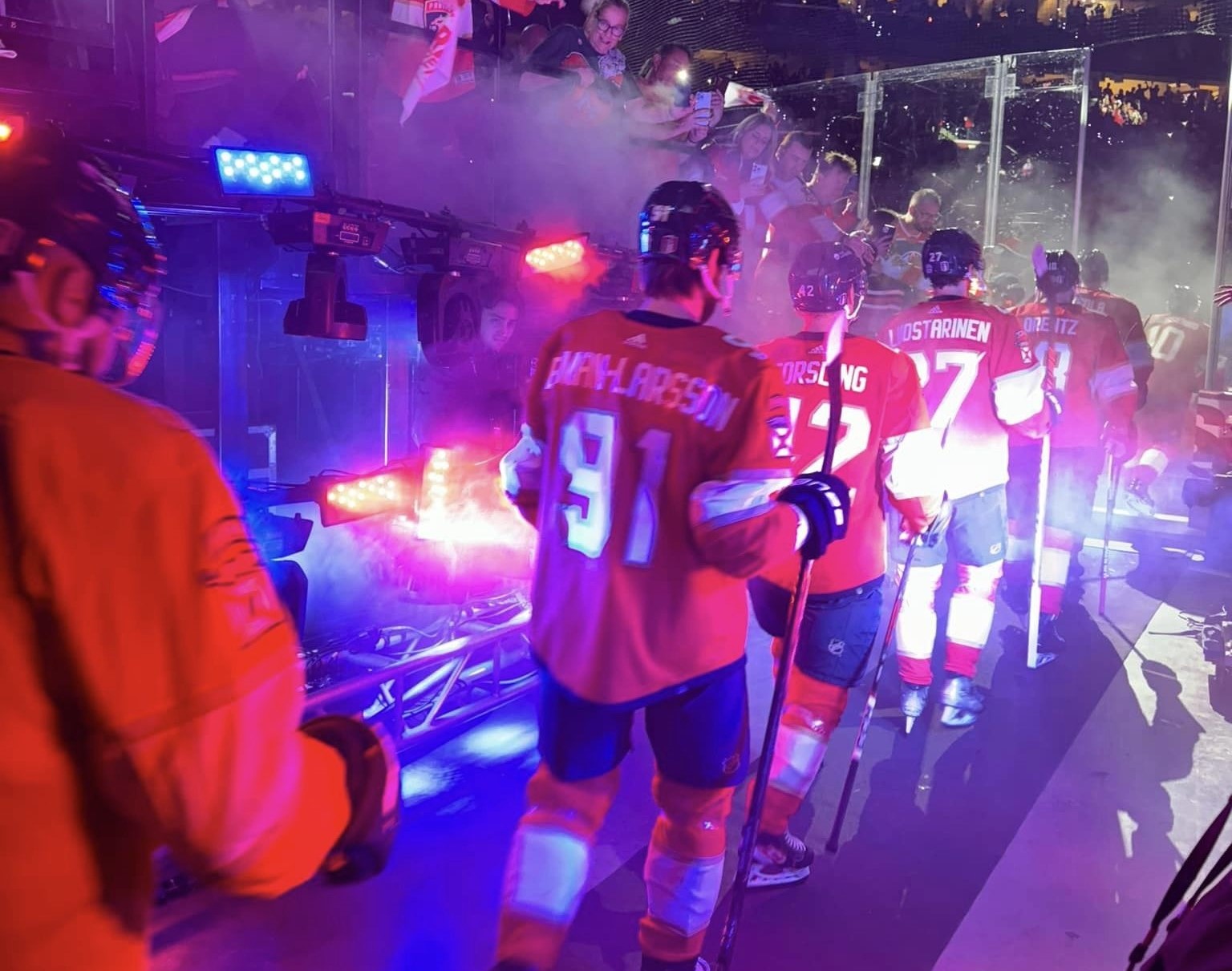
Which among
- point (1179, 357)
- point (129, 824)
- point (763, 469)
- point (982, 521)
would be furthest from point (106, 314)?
point (1179, 357)

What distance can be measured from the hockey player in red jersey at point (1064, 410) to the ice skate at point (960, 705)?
151 centimetres

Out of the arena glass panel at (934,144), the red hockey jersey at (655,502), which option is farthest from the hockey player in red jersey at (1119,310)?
the arena glass panel at (934,144)

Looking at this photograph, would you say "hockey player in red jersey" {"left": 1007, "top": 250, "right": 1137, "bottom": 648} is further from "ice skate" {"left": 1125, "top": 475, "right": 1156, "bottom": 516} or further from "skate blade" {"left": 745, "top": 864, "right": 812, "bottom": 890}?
"ice skate" {"left": 1125, "top": 475, "right": 1156, "bottom": 516}

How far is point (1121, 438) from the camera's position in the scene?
729 cm

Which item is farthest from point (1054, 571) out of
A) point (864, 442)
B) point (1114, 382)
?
point (864, 442)

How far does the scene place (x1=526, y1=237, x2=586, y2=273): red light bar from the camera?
7.64 m

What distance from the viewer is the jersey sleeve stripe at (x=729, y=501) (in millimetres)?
2445

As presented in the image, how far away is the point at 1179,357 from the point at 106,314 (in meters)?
13.1

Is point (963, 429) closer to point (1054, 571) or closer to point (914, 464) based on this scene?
point (914, 464)

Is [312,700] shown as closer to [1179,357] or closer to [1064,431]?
[1064,431]

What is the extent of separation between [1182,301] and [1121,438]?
25.9 feet

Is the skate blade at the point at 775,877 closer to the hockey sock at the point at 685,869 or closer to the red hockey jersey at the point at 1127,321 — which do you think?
the hockey sock at the point at 685,869

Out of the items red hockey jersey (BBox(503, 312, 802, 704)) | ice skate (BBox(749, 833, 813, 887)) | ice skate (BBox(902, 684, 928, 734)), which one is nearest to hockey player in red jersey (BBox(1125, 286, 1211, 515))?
ice skate (BBox(902, 684, 928, 734))

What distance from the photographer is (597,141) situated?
8883 mm
